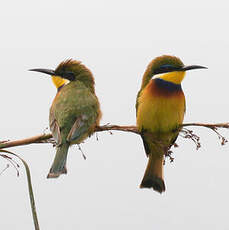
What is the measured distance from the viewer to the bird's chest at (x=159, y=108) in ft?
9.18

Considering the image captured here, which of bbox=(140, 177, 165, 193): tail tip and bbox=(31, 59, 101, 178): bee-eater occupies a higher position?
bbox=(31, 59, 101, 178): bee-eater

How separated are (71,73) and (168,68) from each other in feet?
2.25

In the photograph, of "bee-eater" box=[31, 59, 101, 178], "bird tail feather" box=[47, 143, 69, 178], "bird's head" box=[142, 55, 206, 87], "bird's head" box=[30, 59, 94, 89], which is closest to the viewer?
"bird tail feather" box=[47, 143, 69, 178]

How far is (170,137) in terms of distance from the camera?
285 centimetres

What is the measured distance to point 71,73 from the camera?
9.96ft

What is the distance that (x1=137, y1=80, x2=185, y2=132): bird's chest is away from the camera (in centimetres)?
280

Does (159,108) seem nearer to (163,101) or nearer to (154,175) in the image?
(163,101)

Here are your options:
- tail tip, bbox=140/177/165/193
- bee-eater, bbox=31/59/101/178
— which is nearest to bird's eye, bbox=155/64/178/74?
bee-eater, bbox=31/59/101/178

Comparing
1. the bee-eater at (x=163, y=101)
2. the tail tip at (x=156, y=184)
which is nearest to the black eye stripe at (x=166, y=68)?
the bee-eater at (x=163, y=101)

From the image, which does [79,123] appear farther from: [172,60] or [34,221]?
[34,221]

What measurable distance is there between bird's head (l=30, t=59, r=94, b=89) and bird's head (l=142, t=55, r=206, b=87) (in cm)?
45

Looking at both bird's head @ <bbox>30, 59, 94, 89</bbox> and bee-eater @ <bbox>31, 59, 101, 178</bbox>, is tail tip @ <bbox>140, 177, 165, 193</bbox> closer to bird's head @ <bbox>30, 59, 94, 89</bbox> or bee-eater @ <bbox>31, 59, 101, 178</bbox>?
bee-eater @ <bbox>31, 59, 101, 178</bbox>

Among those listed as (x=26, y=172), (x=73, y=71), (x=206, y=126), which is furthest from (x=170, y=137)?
(x=26, y=172)

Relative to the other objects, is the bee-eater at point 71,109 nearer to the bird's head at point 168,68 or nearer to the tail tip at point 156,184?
the bird's head at point 168,68
